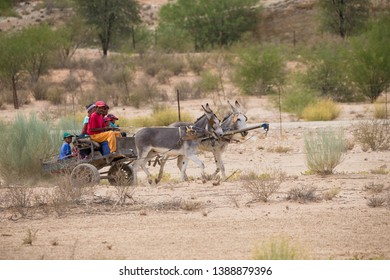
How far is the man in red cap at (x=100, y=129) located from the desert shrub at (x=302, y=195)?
3.69m

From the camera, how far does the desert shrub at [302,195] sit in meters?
15.2

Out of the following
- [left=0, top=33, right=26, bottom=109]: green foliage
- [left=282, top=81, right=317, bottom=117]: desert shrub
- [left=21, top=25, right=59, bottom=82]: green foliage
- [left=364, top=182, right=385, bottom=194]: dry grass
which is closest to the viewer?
[left=364, top=182, right=385, bottom=194]: dry grass

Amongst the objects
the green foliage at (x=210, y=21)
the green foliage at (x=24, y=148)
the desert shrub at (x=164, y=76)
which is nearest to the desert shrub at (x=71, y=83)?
the desert shrub at (x=164, y=76)

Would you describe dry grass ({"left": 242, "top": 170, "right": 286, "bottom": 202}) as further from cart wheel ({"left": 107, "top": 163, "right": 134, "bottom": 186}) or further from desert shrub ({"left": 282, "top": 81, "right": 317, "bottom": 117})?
desert shrub ({"left": 282, "top": 81, "right": 317, "bottom": 117})

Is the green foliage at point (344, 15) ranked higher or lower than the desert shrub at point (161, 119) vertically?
higher

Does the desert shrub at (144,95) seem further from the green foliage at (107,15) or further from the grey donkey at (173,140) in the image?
the grey donkey at (173,140)

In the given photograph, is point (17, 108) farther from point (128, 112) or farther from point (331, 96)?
point (331, 96)

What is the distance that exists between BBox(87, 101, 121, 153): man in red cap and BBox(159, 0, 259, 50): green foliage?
42.6 meters

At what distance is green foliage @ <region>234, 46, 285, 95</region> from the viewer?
128 feet

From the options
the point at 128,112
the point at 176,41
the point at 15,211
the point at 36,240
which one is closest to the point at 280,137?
the point at 128,112

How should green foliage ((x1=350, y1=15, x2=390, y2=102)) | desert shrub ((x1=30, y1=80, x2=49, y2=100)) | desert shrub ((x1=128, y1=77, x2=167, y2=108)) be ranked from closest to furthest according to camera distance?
green foliage ((x1=350, y1=15, x2=390, y2=102)) < desert shrub ((x1=128, y1=77, x2=167, y2=108)) < desert shrub ((x1=30, y1=80, x2=49, y2=100))

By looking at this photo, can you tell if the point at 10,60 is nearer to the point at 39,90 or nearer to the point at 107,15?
the point at 39,90

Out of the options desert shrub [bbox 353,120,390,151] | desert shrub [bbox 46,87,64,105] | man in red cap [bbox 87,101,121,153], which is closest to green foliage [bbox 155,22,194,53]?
desert shrub [bbox 46,87,64,105]

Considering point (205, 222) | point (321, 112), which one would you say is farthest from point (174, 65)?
point (205, 222)
